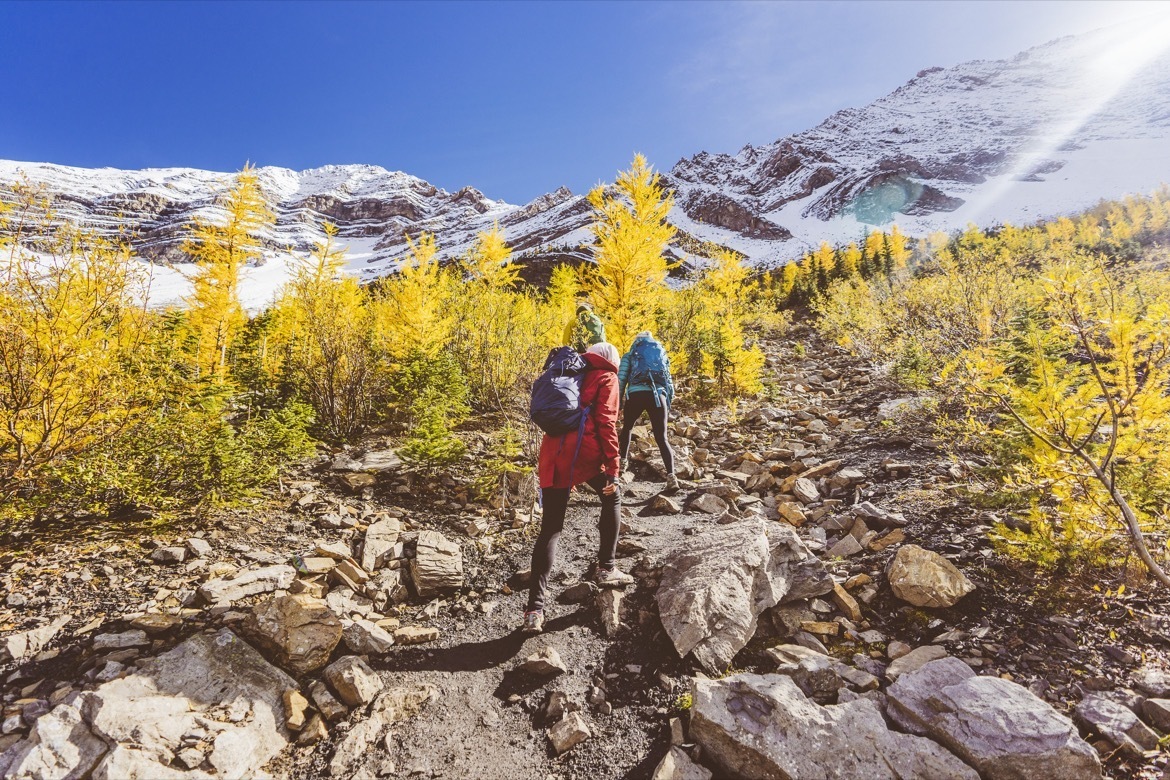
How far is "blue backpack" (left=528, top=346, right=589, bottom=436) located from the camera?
3.27 m

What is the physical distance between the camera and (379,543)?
13.3 ft

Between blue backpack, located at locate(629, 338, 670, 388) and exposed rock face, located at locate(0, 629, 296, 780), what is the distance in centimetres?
413

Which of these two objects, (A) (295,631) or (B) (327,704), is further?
(A) (295,631)

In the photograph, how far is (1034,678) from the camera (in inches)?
90.2

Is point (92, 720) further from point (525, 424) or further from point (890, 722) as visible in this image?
point (525, 424)

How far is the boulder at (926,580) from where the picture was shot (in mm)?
2881

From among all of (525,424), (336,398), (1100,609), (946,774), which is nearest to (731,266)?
(525,424)

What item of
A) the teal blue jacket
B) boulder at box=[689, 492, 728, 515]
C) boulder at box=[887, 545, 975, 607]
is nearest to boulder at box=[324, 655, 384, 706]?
boulder at box=[887, 545, 975, 607]

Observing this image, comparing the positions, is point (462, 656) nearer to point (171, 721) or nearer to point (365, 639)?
point (365, 639)

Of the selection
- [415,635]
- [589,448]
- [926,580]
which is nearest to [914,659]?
[926,580]

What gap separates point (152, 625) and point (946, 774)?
170 inches

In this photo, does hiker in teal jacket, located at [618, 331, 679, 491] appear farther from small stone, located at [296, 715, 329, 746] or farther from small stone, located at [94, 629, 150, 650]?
small stone, located at [94, 629, 150, 650]

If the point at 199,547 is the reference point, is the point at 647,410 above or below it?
above

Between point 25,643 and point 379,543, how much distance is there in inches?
78.9
